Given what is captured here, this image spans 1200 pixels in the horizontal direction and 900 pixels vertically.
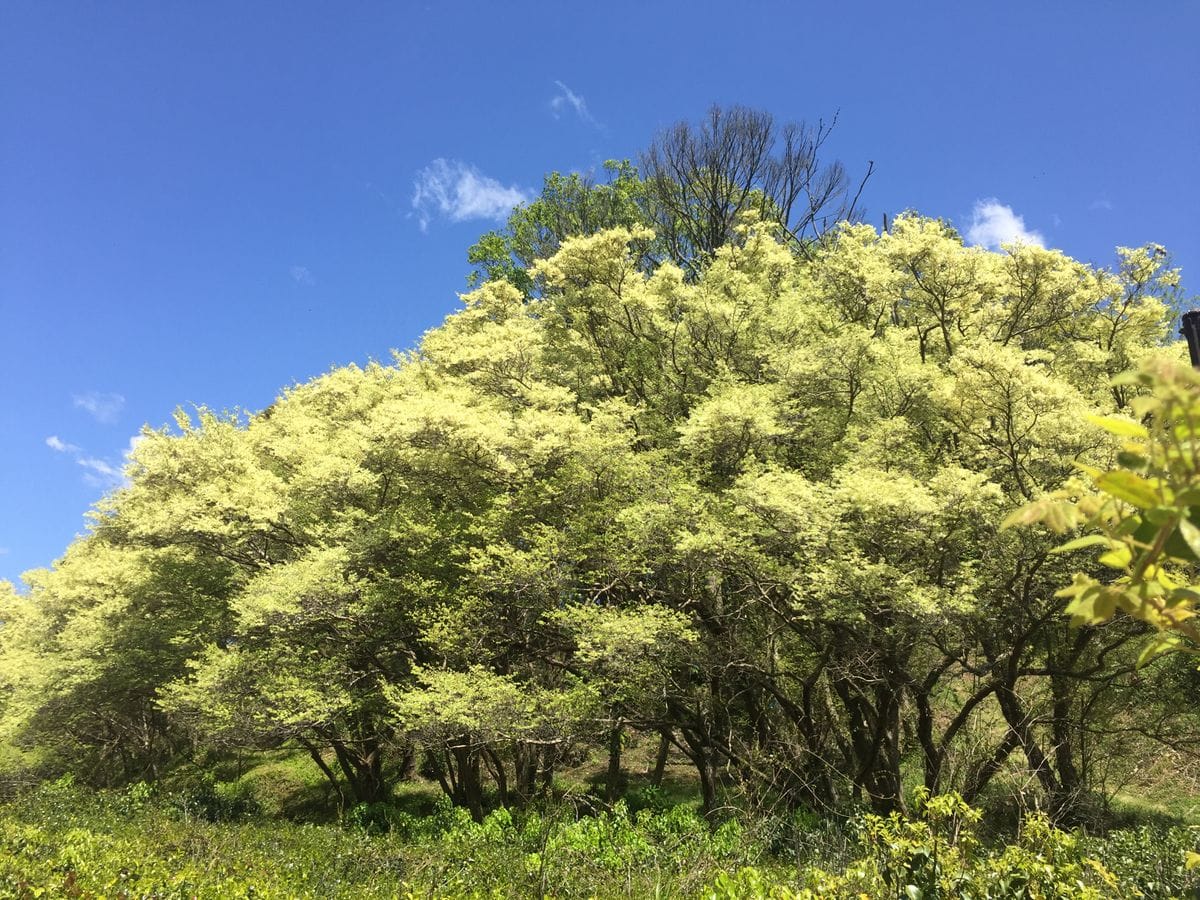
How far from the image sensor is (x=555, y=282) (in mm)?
14469

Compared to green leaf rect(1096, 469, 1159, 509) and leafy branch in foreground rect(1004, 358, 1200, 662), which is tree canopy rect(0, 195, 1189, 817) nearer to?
leafy branch in foreground rect(1004, 358, 1200, 662)

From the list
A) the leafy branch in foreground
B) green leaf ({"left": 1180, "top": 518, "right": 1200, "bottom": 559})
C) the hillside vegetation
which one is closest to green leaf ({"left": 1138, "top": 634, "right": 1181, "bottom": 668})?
the leafy branch in foreground

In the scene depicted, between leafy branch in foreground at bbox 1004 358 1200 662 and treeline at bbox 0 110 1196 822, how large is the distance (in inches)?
303

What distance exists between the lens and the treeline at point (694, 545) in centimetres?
907

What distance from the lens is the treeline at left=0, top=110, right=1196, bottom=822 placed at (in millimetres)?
9070

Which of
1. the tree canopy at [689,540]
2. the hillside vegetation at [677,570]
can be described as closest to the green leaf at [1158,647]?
the hillside vegetation at [677,570]

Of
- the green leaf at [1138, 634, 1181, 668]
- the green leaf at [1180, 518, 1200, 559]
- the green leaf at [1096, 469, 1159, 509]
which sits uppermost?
the green leaf at [1096, 469, 1159, 509]

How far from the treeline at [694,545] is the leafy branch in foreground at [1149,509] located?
7707 mm

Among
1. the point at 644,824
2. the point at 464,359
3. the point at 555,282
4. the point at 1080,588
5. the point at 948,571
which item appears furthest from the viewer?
the point at 555,282

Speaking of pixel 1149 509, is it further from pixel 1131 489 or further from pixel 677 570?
pixel 677 570

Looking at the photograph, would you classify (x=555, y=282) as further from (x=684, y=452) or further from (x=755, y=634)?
(x=755, y=634)

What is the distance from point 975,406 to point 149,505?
50.9ft

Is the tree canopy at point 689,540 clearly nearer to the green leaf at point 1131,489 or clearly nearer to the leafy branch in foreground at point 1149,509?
the leafy branch in foreground at point 1149,509

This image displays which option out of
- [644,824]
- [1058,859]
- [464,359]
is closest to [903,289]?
[464,359]
